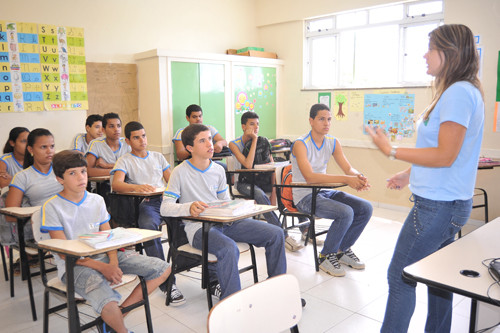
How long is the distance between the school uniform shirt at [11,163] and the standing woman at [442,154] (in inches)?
123

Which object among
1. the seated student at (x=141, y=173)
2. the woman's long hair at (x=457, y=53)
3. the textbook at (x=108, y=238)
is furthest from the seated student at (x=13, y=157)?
the woman's long hair at (x=457, y=53)

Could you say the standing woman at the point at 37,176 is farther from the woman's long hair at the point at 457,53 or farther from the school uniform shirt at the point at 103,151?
the woman's long hair at the point at 457,53

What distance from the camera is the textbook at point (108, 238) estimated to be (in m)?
1.90

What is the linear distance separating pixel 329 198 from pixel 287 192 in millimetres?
362

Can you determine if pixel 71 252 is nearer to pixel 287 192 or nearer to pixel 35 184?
pixel 35 184

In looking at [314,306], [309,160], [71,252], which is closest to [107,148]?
[309,160]

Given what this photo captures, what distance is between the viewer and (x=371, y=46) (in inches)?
221

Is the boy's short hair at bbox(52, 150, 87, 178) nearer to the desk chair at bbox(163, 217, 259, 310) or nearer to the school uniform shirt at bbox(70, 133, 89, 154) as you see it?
the desk chair at bbox(163, 217, 259, 310)

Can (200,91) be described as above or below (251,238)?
above

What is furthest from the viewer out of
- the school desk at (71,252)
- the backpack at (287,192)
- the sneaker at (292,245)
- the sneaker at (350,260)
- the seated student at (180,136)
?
the seated student at (180,136)

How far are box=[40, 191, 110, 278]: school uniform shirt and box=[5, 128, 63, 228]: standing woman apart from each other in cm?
89

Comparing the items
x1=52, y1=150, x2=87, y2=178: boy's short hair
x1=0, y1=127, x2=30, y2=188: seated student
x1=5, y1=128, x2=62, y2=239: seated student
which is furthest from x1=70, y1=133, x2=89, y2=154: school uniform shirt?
x1=52, y1=150, x2=87, y2=178: boy's short hair

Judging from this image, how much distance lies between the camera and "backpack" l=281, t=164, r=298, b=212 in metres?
3.50

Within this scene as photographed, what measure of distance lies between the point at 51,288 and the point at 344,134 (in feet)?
14.9
